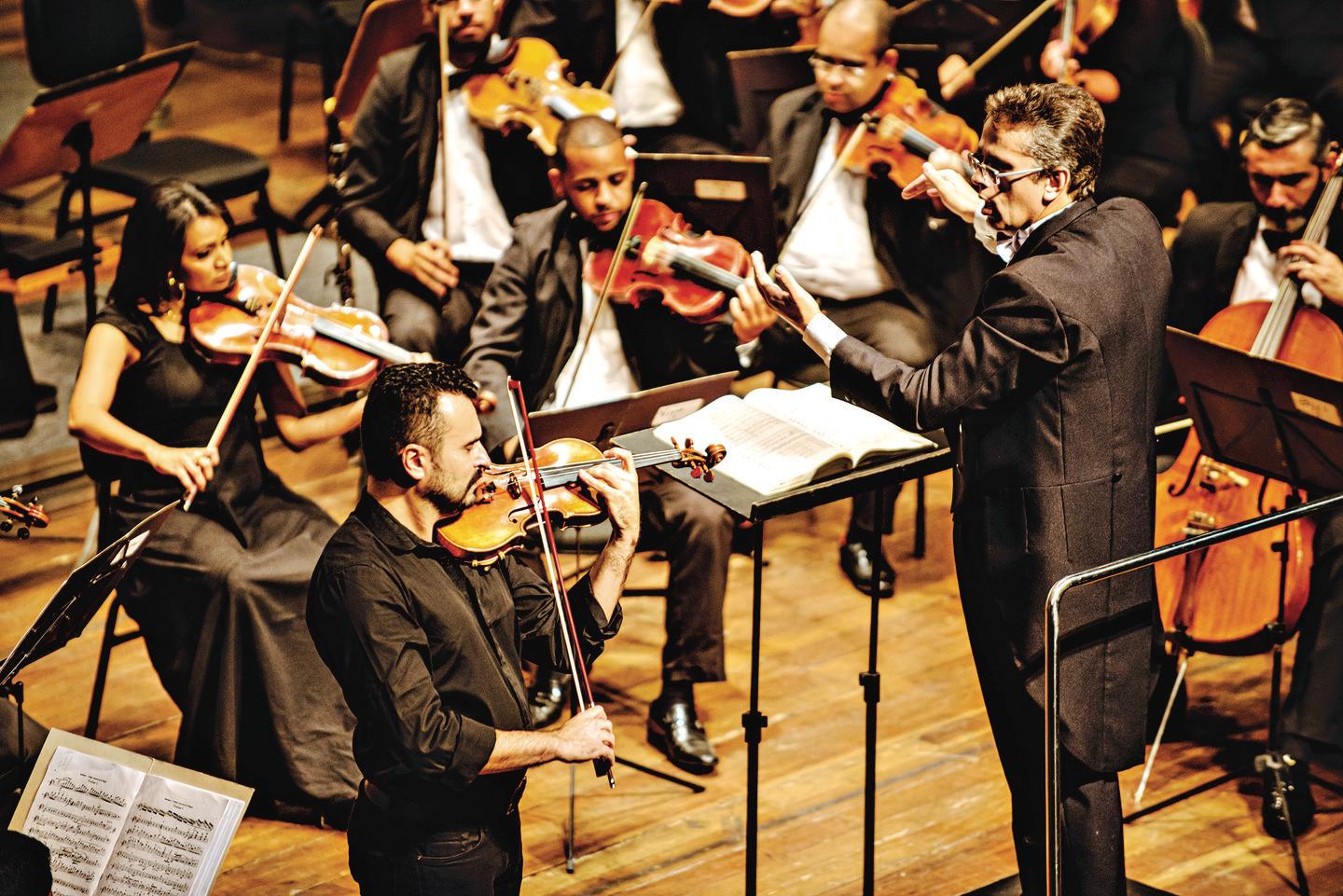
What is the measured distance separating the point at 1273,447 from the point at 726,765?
133 centimetres

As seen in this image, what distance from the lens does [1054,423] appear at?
2.48 m

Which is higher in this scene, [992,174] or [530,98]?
[992,174]

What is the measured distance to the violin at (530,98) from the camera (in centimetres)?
421

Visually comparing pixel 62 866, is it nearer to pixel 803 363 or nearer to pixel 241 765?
pixel 241 765

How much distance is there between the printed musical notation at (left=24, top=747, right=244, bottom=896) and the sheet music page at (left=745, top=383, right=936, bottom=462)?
45.4 inches

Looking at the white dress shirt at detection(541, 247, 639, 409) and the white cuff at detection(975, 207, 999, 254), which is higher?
the white cuff at detection(975, 207, 999, 254)

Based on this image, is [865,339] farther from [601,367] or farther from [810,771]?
[810,771]

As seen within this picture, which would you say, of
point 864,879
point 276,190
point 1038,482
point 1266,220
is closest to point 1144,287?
point 1038,482

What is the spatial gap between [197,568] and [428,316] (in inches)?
42.5

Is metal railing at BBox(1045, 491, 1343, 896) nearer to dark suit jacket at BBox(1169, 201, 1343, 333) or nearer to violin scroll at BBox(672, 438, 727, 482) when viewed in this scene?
violin scroll at BBox(672, 438, 727, 482)

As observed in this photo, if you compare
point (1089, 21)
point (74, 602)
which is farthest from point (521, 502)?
point (1089, 21)

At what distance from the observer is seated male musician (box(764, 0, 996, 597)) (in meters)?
4.17

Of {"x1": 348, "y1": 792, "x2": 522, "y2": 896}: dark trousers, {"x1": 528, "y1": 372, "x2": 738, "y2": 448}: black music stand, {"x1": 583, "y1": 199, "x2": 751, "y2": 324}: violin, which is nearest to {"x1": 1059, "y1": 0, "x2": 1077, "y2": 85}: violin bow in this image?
{"x1": 583, "y1": 199, "x2": 751, "y2": 324}: violin

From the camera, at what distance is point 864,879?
3000mm
